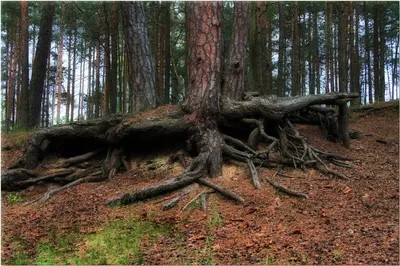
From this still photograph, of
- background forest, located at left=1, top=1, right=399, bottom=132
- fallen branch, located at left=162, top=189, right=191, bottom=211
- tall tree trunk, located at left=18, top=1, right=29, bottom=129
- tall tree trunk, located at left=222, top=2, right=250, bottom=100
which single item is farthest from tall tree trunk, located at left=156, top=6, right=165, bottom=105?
fallen branch, located at left=162, top=189, right=191, bottom=211

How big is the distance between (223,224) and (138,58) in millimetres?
4927

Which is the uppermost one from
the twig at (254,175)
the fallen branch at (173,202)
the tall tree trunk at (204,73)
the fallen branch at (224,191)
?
the tall tree trunk at (204,73)

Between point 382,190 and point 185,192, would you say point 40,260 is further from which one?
point 382,190

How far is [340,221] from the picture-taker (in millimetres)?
3850

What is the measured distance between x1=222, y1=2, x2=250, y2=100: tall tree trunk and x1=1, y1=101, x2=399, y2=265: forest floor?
1.88 meters

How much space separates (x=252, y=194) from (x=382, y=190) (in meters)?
1.89

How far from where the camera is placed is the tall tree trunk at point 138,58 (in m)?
7.47

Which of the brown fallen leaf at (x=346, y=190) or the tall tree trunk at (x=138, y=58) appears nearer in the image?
the brown fallen leaf at (x=346, y=190)

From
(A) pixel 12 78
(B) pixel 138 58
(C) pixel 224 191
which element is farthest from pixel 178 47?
(C) pixel 224 191

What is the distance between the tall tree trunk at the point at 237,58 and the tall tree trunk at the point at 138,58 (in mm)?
1834

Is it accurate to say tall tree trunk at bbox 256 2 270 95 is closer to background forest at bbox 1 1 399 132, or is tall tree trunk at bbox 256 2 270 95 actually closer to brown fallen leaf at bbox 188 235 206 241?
background forest at bbox 1 1 399 132

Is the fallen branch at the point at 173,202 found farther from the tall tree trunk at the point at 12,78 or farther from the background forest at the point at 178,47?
the tall tree trunk at the point at 12,78

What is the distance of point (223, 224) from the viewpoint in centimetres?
405

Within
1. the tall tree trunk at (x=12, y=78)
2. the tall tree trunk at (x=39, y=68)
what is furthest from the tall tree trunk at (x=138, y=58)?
the tall tree trunk at (x=12, y=78)
